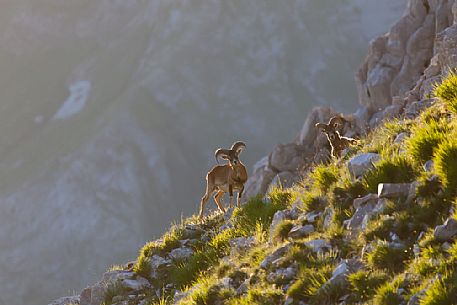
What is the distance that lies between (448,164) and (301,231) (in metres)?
2.62

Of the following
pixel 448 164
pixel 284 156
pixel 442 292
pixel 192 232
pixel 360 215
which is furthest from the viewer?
pixel 284 156

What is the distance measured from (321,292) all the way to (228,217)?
7.15 metres

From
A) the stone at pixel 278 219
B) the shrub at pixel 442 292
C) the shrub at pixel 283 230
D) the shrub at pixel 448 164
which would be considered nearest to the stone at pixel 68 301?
the stone at pixel 278 219

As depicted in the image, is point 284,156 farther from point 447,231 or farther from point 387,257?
point 447,231

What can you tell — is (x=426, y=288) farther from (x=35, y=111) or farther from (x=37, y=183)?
(x=35, y=111)

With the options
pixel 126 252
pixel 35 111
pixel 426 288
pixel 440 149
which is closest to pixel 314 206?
pixel 440 149

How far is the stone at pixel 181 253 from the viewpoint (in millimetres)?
14447

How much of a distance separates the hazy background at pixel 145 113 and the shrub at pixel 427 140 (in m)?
119

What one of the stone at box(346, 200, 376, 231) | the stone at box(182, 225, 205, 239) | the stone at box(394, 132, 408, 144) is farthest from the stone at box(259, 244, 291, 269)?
the stone at box(182, 225, 205, 239)

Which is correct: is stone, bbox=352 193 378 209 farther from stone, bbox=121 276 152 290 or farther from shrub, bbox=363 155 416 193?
stone, bbox=121 276 152 290

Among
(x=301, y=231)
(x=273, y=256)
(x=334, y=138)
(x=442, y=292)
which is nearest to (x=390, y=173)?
(x=301, y=231)

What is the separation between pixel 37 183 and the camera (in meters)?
149

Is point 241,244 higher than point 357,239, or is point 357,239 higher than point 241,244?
point 241,244

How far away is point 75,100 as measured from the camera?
595ft
